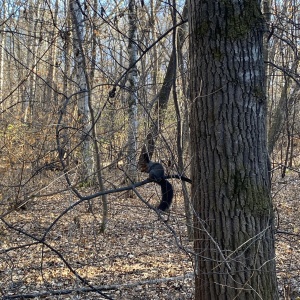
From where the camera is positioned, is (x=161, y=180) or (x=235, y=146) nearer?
(x=235, y=146)

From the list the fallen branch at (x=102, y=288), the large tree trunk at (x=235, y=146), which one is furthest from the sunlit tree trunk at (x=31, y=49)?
the large tree trunk at (x=235, y=146)

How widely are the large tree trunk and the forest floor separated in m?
0.46

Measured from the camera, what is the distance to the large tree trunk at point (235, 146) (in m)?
2.76

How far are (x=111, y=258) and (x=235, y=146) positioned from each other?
3.60 metres

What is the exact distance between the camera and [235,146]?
277cm

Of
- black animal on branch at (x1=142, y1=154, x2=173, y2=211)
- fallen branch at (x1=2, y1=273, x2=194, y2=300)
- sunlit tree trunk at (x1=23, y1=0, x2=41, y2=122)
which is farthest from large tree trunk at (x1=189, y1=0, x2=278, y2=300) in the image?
sunlit tree trunk at (x1=23, y1=0, x2=41, y2=122)

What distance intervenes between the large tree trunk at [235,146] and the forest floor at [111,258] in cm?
46

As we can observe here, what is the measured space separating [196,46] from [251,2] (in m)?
0.48

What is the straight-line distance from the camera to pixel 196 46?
2891 mm

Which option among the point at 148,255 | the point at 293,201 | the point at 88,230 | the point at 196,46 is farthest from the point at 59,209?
the point at 196,46

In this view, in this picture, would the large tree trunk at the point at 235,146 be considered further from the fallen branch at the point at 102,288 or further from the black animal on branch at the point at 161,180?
the fallen branch at the point at 102,288

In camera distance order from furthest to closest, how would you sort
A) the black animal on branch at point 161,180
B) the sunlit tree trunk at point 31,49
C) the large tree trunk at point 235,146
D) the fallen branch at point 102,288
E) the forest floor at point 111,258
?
the sunlit tree trunk at point 31,49 < the forest floor at point 111,258 < the fallen branch at point 102,288 < the black animal on branch at point 161,180 < the large tree trunk at point 235,146

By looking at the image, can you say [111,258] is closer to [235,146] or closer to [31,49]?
[235,146]

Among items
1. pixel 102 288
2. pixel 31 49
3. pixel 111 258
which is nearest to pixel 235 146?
pixel 102 288
